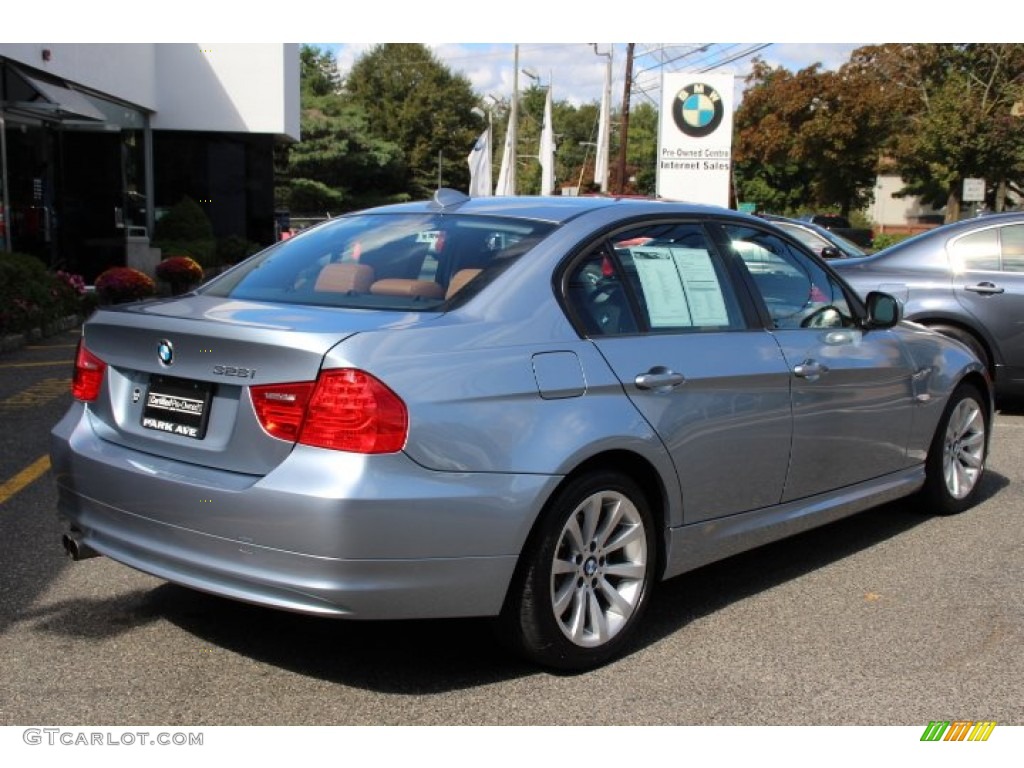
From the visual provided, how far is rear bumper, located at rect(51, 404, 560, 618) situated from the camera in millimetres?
3258

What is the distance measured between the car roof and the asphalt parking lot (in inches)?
64.7

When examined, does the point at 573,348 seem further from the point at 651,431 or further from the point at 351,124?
the point at 351,124

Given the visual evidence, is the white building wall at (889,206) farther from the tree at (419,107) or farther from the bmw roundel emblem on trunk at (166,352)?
the bmw roundel emblem on trunk at (166,352)

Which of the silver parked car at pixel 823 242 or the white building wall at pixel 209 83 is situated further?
the white building wall at pixel 209 83

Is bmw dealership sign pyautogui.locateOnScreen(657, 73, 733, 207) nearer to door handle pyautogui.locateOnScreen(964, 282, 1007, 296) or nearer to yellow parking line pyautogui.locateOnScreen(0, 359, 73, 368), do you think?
door handle pyautogui.locateOnScreen(964, 282, 1007, 296)

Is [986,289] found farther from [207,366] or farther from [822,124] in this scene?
[822,124]

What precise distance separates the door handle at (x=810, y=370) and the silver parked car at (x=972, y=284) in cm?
421

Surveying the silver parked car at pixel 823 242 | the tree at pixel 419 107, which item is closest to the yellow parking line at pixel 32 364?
the silver parked car at pixel 823 242

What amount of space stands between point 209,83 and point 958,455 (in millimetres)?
22715

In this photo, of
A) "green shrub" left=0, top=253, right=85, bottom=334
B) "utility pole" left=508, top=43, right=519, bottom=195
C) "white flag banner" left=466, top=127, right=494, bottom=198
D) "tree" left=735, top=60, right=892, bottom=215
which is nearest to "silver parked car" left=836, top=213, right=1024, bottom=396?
"green shrub" left=0, top=253, right=85, bottom=334

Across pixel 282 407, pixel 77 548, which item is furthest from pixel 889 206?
pixel 282 407

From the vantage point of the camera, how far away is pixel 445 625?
169 inches

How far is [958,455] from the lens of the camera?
6.17 m

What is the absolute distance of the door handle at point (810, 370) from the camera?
4.71 meters
